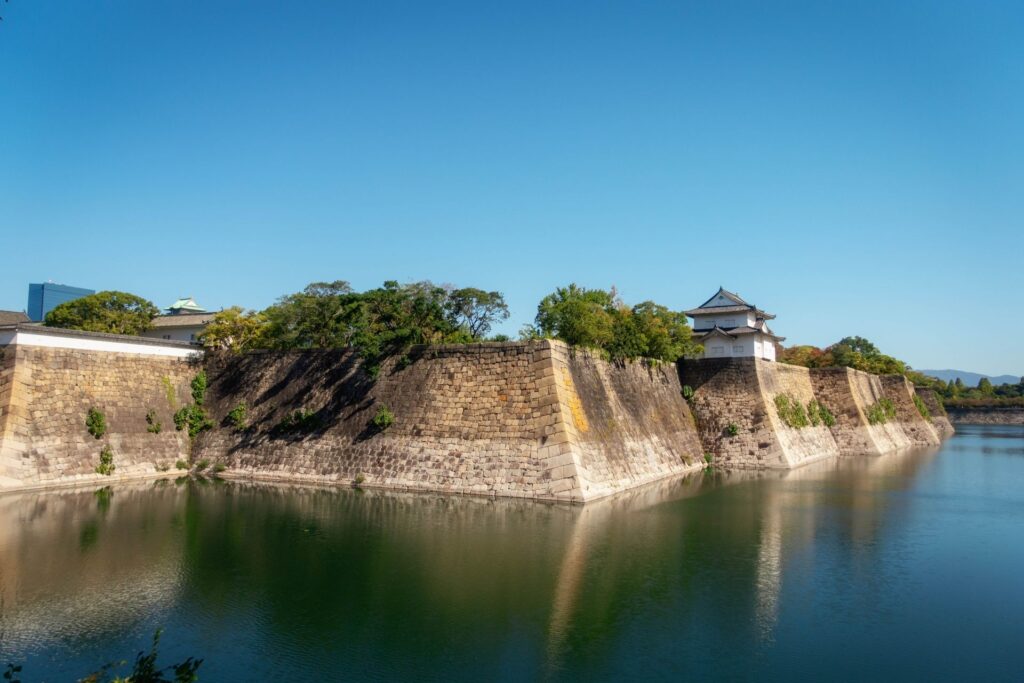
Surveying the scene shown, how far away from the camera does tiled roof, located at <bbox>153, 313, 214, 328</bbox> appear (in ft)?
146

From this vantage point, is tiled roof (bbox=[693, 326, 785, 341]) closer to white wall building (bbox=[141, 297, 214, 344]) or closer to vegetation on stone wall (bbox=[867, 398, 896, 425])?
vegetation on stone wall (bbox=[867, 398, 896, 425])

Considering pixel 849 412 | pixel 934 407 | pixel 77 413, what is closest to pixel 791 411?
pixel 849 412

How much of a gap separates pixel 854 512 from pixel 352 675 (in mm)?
16567

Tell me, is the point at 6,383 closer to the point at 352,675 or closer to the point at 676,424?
the point at 352,675

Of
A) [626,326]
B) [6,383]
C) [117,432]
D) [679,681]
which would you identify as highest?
[626,326]

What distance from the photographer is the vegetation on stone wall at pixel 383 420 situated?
23.0 meters

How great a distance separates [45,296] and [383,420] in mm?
109318

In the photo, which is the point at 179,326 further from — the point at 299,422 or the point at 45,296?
the point at 45,296

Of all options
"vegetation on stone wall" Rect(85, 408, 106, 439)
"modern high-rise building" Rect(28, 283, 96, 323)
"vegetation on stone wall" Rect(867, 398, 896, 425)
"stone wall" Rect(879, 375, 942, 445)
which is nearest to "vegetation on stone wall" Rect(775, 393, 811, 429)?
"vegetation on stone wall" Rect(867, 398, 896, 425)

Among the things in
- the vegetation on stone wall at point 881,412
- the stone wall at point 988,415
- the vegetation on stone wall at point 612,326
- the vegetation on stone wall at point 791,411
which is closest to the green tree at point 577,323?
the vegetation on stone wall at point 612,326

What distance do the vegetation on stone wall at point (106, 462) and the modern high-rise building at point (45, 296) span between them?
9911 centimetres

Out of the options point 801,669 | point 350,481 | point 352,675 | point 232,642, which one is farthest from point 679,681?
point 350,481

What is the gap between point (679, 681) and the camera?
29.3ft

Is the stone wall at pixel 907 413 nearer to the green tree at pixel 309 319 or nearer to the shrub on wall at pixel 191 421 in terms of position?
the green tree at pixel 309 319
